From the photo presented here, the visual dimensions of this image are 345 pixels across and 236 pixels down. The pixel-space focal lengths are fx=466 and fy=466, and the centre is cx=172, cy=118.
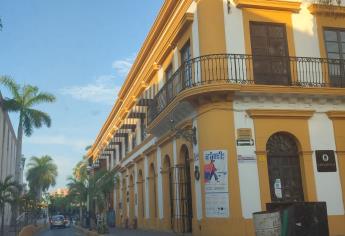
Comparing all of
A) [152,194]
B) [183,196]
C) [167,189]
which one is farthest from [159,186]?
[183,196]

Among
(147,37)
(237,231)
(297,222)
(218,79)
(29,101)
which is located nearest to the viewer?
(297,222)

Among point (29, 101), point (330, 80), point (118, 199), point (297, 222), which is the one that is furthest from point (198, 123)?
point (29, 101)

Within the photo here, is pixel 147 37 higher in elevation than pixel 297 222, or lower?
higher

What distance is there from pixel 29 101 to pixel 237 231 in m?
24.8

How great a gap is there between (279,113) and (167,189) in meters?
6.41

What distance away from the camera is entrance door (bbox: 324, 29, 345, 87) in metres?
15.1

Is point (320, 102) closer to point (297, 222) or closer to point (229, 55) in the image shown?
point (229, 55)

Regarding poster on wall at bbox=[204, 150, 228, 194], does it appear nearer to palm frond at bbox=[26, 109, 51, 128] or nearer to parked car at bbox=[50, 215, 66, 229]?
palm frond at bbox=[26, 109, 51, 128]

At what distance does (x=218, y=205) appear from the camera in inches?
519

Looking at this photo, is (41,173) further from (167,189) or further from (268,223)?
(268,223)

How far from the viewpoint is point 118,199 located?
3194cm

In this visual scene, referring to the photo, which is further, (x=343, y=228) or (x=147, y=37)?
(x=147, y=37)

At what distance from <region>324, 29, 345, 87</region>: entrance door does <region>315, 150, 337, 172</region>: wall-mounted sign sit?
7.46 feet

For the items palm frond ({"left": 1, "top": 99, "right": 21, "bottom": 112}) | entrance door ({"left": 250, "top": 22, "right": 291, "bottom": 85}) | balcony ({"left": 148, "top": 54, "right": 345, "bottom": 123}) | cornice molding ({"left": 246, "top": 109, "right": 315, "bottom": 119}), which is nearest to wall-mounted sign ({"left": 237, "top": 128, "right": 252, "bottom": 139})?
cornice molding ({"left": 246, "top": 109, "right": 315, "bottom": 119})
